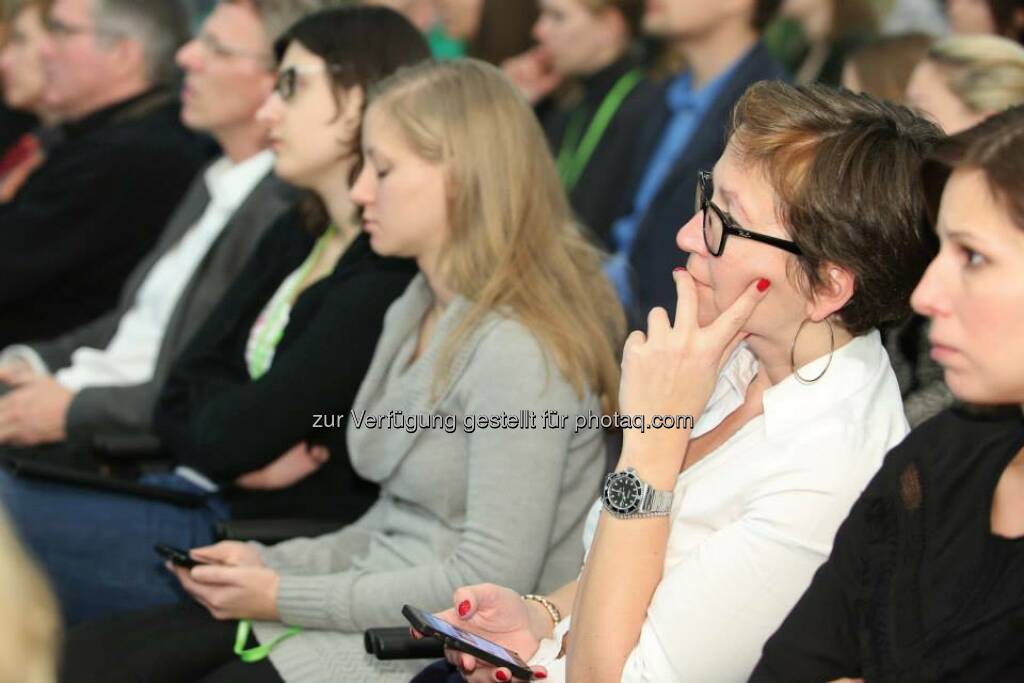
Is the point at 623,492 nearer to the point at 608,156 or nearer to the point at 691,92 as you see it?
the point at 691,92

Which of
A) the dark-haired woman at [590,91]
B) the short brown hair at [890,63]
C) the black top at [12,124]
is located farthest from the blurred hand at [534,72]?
the black top at [12,124]

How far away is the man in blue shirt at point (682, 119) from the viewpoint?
137 inches

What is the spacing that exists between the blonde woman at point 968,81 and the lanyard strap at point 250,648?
160 centimetres

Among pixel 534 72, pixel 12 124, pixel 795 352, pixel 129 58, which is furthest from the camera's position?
pixel 12 124

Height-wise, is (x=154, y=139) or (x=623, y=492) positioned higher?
(x=623, y=492)

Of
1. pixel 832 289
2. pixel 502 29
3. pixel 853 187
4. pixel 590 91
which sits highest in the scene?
pixel 853 187

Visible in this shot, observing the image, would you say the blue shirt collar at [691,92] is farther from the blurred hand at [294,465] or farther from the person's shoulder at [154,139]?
the blurred hand at [294,465]

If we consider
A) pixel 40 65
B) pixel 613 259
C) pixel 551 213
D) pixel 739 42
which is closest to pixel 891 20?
pixel 739 42

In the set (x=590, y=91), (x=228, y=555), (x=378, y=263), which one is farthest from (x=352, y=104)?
(x=590, y=91)

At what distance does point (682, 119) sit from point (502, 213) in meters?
1.64

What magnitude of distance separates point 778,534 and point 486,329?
2.49ft

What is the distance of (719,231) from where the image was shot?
1.88m

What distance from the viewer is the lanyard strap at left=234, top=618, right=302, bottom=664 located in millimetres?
2332

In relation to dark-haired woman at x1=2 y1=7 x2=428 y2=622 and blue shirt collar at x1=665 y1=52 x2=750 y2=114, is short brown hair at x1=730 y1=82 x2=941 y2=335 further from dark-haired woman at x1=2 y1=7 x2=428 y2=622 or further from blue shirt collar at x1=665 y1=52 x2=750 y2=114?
blue shirt collar at x1=665 y1=52 x2=750 y2=114
